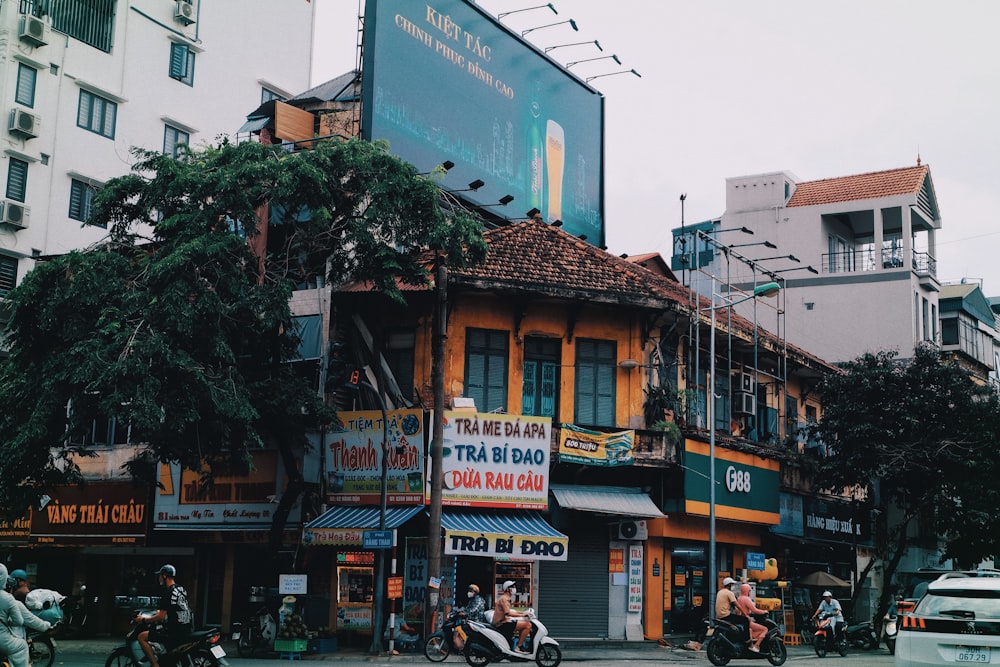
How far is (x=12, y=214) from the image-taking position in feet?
108

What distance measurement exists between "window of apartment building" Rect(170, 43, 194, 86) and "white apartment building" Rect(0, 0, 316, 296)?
42 mm

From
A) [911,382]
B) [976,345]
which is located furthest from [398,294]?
[976,345]

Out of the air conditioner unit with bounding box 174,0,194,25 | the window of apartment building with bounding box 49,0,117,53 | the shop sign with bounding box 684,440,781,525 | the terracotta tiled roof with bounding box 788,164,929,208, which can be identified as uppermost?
the air conditioner unit with bounding box 174,0,194,25

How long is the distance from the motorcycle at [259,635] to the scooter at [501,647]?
5958 millimetres

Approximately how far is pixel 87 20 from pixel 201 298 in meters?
19.2

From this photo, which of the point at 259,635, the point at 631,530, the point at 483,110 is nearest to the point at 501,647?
the point at 259,635

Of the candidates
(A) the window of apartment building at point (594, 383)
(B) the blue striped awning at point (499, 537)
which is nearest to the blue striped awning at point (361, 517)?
(B) the blue striped awning at point (499, 537)

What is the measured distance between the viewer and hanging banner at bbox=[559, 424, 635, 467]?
25047 millimetres

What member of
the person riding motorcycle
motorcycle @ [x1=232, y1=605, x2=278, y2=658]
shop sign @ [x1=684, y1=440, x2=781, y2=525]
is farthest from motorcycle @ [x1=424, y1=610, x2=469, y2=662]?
the person riding motorcycle

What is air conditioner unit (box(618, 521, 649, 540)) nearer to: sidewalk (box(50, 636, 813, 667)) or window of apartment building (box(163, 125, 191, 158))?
sidewalk (box(50, 636, 813, 667))

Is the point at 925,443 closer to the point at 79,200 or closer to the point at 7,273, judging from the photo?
the point at 79,200

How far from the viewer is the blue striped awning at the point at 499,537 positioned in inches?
912

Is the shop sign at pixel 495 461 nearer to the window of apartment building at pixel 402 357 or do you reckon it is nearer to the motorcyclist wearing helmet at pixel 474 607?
the window of apartment building at pixel 402 357

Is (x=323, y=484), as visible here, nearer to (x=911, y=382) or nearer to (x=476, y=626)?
(x=476, y=626)
